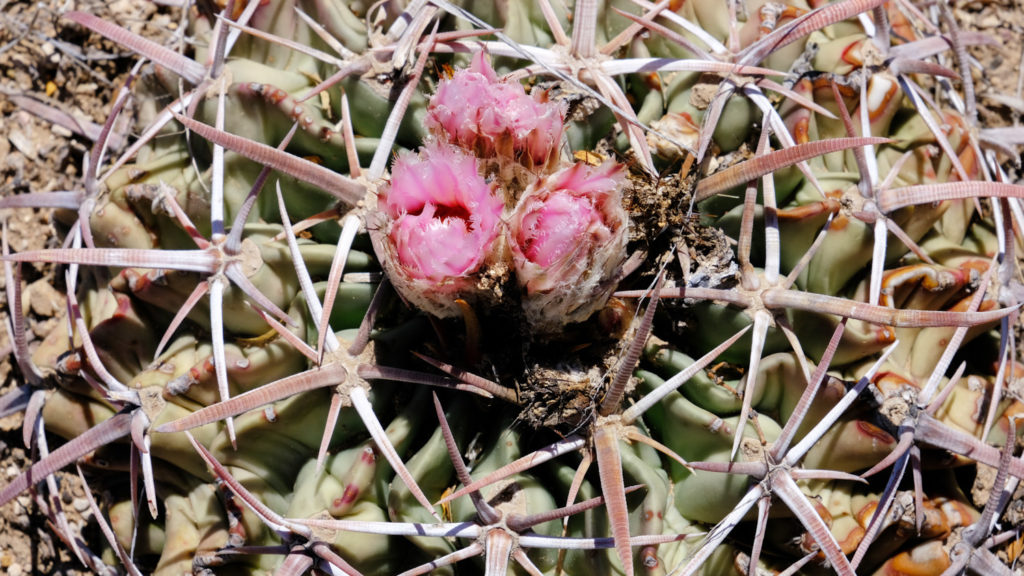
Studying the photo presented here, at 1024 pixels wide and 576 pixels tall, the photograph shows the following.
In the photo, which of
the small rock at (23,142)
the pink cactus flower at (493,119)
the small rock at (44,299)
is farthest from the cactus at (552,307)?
the small rock at (23,142)

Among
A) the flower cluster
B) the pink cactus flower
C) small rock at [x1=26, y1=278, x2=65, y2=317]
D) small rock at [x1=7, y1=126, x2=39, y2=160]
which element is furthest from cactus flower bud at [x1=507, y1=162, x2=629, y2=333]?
small rock at [x1=7, y1=126, x2=39, y2=160]

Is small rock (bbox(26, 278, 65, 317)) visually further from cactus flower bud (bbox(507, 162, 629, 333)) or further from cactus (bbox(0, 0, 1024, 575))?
cactus flower bud (bbox(507, 162, 629, 333))

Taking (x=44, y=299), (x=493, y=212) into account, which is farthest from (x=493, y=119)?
(x=44, y=299)

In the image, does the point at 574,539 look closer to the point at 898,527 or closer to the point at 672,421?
the point at 672,421

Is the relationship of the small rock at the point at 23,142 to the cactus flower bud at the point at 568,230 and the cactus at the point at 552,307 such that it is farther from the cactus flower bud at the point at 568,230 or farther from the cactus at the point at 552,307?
the cactus flower bud at the point at 568,230

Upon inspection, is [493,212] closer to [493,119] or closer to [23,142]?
[493,119]
